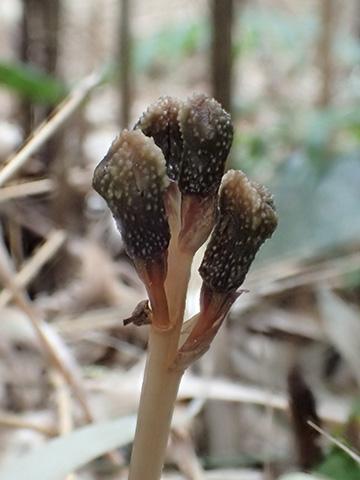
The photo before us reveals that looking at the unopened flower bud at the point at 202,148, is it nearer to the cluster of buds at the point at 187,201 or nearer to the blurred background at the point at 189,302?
the cluster of buds at the point at 187,201

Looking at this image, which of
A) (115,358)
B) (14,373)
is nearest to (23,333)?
(14,373)

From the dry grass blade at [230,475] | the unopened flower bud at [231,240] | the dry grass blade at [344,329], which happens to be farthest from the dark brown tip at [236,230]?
the dry grass blade at [344,329]

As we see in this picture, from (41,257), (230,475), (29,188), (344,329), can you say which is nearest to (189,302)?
(230,475)

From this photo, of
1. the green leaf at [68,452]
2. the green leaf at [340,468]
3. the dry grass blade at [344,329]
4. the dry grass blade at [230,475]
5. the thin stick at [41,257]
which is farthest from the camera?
the thin stick at [41,257]

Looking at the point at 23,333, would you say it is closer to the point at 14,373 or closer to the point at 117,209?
the point at 14,373

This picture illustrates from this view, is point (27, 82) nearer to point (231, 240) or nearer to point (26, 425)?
point (26, 425)

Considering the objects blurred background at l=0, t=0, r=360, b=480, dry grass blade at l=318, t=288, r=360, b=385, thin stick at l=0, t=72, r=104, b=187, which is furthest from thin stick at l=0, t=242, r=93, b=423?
dry grass blade at l=318, t=288, r=360, b=385
